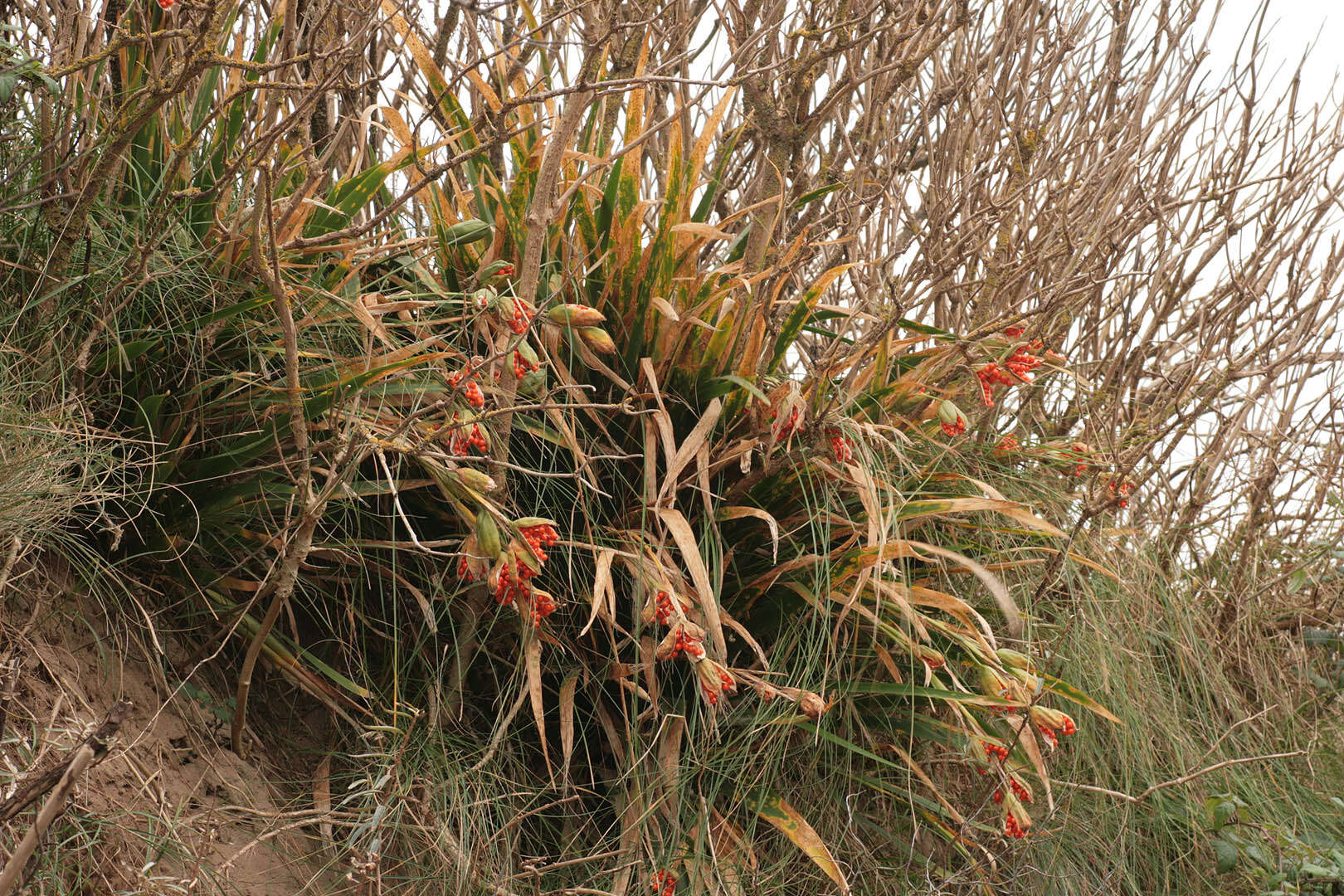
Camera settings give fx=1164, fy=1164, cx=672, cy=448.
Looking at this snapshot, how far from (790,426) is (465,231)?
76 cm

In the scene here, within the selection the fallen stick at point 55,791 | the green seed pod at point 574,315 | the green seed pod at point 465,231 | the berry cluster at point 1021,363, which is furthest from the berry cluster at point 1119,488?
the fallen stick at point 55,791

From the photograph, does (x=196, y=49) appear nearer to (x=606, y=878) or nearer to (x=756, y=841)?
(x=606, y=878)

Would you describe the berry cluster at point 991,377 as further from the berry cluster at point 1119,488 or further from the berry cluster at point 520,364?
the berry cluster at point 520,364

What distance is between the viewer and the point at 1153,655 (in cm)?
292

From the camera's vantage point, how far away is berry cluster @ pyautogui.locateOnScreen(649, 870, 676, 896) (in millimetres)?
2010

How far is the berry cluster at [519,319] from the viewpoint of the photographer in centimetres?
199

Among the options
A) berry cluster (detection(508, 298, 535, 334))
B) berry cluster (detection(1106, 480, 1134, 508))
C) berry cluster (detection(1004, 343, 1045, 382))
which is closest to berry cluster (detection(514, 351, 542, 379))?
berry cluster (detection(508, 298, 535, 334))

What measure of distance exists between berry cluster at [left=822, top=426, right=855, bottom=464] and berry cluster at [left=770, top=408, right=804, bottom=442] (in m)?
0.07

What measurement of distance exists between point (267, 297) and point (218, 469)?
33 centimetres

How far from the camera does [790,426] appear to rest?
2.26 metres

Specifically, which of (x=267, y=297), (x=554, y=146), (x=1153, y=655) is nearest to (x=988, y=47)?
(x=1153, y=655)

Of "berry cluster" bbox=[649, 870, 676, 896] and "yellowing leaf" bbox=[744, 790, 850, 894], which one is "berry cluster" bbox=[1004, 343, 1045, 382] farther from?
"berry cluster" bbox=[649, 870, 676, 896]

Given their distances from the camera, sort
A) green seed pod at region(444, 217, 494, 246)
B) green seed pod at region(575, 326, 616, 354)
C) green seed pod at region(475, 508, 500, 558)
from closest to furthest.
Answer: green seed pod at region(475, 508, 500, 558), green seed pod at region(575, 326, 616, 354), green seed pod at region(444, 217, 494, 246)

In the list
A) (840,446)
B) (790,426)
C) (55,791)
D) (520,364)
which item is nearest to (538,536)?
(520,364)
